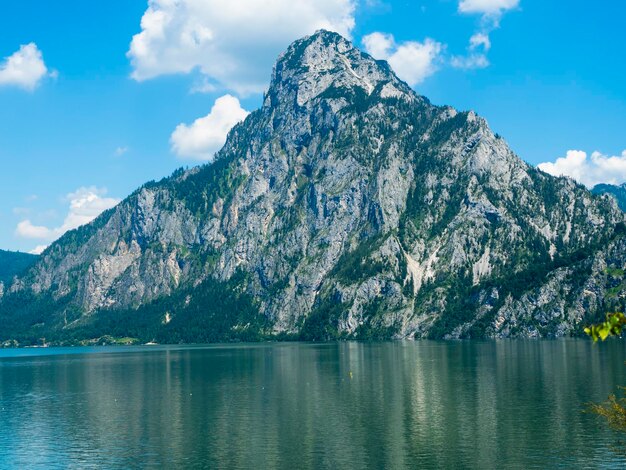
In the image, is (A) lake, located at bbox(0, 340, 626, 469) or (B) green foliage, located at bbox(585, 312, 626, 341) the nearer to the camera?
(B) green foliage, located at bbox(585, 312, 626, 341)

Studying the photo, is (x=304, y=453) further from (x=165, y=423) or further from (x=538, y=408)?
(x=538, y=408)

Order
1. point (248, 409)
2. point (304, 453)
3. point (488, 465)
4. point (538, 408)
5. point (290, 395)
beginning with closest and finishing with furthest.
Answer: point (488, 465), point (304, 453), point (538, 408), point (248, 409), point (290, 395)

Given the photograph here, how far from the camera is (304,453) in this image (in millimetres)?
93875

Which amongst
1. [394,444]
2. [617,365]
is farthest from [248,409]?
[617,365]

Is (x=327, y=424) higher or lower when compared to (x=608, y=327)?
lower

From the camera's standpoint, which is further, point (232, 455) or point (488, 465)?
point (232, 455)

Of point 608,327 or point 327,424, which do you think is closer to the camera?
point 608,327

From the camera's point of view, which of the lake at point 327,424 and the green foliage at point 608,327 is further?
the lake at point 327,424

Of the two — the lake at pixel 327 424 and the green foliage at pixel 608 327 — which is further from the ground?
the green foliage at pixel 608 327

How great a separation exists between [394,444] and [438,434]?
925cm

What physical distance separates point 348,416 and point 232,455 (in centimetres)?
3288

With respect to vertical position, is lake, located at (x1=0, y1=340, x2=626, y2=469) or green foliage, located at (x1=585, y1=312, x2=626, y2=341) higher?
green foliage, located at (x1=585, y1=312, x2=626, y2=341)

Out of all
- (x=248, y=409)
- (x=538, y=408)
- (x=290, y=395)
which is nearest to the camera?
(x=538, y=408)

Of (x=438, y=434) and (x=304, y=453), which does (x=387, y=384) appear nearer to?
(x=438, y=434)
